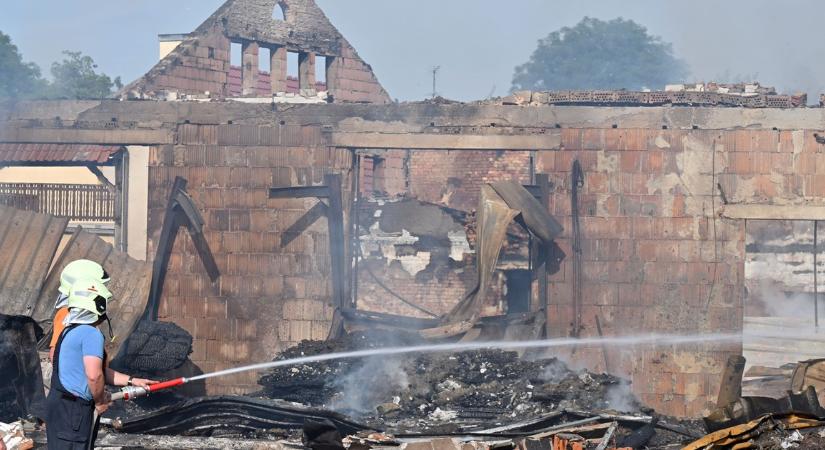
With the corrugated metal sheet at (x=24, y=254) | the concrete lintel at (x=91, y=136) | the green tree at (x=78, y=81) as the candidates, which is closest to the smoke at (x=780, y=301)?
the concrete lintel at (x=91, y=136)

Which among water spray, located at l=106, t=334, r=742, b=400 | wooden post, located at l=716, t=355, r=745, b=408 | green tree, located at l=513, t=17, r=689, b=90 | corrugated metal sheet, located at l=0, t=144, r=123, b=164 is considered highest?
green tree, located at l=513, t=17, r=689, b=90

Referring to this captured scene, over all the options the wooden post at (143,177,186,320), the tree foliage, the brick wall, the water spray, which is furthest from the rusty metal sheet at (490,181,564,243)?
the tree foliage

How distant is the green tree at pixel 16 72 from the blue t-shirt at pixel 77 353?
1424 inches

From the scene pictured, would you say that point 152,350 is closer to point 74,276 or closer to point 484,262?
point 484,262

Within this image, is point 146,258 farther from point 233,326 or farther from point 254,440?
Answer: point 254,440

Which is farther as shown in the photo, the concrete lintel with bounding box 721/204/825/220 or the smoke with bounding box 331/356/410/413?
the concrete lintel with bounding box 721/204/825/220

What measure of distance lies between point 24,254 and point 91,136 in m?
2.53

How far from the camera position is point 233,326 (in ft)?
47.3

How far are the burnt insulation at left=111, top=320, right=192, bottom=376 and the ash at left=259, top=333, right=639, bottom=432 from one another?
1.12 metres

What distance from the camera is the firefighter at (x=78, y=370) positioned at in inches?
213

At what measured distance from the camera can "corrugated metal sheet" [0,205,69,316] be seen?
12594mm

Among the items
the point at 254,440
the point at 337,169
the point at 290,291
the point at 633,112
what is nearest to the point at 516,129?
the point at 633,112

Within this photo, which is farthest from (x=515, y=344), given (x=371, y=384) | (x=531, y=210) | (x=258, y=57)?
(x=258, y=57)

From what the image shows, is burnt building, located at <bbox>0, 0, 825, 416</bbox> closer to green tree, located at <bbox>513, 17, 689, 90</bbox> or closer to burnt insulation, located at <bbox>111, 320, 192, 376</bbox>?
burnt insulation, located at <bbox>111, 320, 192, 376</bbox>
